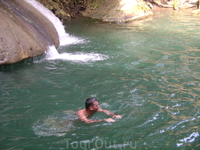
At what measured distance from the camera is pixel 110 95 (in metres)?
5.87

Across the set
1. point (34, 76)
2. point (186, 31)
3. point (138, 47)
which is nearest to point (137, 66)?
point (138, 47)

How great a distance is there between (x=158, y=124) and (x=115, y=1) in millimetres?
14152

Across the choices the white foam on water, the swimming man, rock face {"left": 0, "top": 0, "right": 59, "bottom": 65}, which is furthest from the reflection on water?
the white foam on water

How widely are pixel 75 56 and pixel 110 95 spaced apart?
3.76m

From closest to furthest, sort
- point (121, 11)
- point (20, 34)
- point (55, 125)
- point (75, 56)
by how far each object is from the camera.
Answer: point (55, 125) → point (20, 34) → point (75, 56) → point (121, 11)

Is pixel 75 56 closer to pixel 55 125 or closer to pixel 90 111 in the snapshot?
pixel 90 111

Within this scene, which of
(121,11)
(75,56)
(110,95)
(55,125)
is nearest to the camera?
(55,125)

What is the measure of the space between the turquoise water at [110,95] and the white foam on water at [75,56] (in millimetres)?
38

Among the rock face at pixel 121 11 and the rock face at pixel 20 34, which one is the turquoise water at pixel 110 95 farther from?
the rock face at pixel 121 11

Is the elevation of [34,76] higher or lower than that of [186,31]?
lower

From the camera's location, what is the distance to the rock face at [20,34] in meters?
7.76

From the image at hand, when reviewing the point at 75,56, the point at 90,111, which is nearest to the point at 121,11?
the point at 75,56

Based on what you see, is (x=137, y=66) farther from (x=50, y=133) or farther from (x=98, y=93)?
(x=50, y=133)

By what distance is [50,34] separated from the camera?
10320 mm
